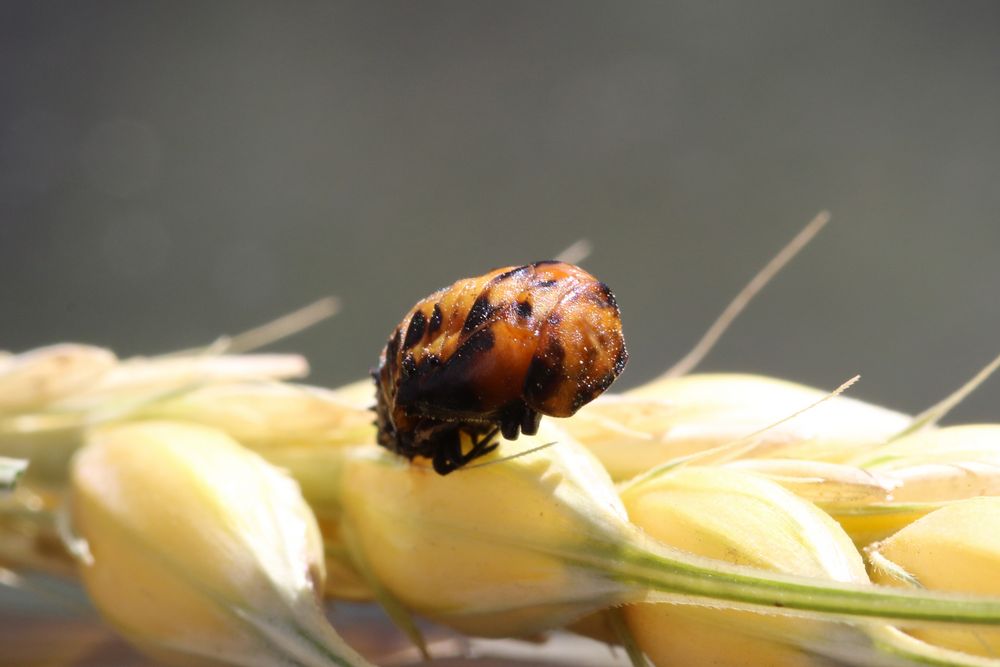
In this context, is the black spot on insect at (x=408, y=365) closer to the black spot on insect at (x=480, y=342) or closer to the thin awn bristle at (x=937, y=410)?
the black spot on insect at (x=480, y=342)

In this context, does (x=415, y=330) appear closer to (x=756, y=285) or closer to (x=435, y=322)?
(x=435, y=322)

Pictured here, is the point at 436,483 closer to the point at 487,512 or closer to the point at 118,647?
the point at 487,512

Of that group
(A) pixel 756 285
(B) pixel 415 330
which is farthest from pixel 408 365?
(A) pixel 756 285

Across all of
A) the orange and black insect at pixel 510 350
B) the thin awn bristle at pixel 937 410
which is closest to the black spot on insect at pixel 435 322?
the orange and black insect at pixel 510 350

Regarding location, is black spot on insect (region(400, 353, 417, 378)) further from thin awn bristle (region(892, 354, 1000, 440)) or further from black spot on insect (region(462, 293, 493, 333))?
thin awn bristle (region(892, 354, 1000, 440))

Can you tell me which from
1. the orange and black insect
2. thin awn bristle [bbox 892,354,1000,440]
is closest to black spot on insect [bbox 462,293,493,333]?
the orange and black insect

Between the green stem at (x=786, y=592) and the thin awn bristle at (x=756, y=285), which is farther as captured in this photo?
the thin awn bristle at (x=756, y=285)

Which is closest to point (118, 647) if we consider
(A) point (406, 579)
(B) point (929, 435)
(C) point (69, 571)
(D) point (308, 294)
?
(C) point (69, 571)
